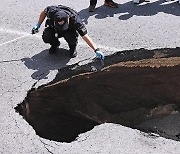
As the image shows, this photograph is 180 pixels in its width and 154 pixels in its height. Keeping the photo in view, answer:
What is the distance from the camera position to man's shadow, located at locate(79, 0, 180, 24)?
8281 millimetres

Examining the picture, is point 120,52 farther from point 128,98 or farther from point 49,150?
point 49,150

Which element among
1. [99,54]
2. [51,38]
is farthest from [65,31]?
[99,54]

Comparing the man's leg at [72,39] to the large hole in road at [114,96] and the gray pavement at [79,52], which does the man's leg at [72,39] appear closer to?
the gray pavement at [79,52]

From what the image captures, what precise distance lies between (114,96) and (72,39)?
1.35 m

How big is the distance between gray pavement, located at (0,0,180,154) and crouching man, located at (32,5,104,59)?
9.7 inches

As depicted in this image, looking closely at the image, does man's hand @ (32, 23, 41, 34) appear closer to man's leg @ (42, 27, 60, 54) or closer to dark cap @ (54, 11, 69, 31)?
man's leg @ (42, 27, 60, 54)

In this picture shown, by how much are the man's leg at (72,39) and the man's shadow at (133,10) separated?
1276 mm

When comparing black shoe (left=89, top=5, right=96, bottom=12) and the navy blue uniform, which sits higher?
the navy blue uniform

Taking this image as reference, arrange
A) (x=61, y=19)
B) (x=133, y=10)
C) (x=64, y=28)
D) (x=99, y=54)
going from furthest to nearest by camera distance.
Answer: (x=133, y=10)
(x=99, y=54)
(x=64, y=28)
(x=61, y=19)

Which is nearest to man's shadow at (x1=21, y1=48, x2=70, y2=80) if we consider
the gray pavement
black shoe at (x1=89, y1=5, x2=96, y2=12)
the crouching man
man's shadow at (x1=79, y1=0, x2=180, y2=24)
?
the gray pavement

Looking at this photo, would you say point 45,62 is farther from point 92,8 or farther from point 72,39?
point 92,8

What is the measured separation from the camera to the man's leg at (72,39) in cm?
690

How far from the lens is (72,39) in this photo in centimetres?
691

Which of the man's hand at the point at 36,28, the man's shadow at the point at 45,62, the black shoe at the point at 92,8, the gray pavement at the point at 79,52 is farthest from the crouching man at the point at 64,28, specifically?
the black shoe at the point at 92,8
